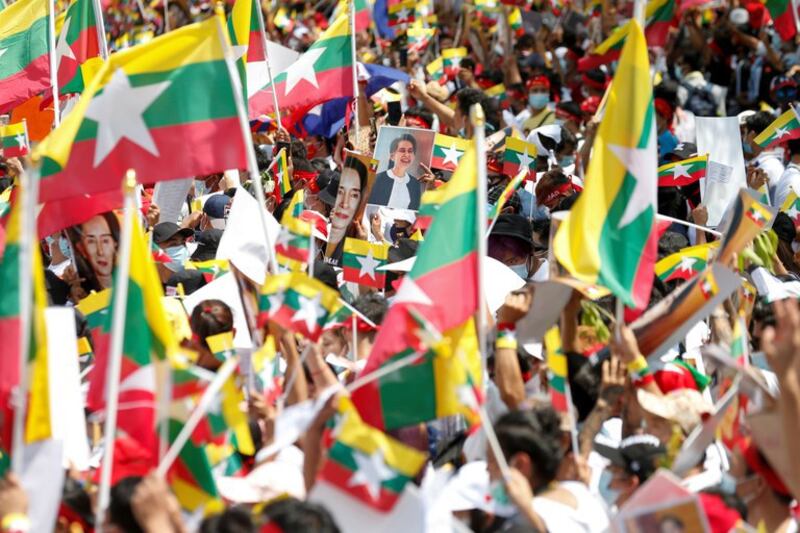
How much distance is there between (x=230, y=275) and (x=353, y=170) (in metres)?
1.70

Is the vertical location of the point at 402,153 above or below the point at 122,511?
below

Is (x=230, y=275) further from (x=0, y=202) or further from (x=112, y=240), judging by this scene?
(x=0, y=202)

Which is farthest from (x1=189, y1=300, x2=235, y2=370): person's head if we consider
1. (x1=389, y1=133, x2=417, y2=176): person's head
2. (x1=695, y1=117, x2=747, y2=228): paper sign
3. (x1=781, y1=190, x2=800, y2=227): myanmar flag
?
(x1=781, y1=190, x2=800, y2=227): myanmar flag

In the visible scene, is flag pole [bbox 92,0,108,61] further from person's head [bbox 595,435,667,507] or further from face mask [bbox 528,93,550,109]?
person's head [bbox 595,435,667,507]

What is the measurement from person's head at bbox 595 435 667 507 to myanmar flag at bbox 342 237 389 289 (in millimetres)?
2579

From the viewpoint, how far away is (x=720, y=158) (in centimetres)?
948

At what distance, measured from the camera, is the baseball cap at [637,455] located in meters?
4.85

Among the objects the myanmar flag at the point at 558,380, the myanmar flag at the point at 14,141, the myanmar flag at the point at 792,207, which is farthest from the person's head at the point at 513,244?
the myanmar flag at the point at 14,141

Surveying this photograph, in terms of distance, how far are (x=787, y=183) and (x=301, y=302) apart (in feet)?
16.5

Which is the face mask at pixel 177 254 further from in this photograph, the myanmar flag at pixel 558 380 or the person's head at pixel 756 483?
the person's head at pixel 756 483

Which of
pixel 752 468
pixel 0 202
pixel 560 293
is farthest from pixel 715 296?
pixel 0 202

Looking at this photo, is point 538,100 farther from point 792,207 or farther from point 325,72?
point 792,207

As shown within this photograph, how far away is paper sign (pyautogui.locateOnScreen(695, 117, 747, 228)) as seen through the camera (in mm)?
8898

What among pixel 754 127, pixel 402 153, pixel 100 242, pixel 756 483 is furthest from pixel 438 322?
pixel 754 127
